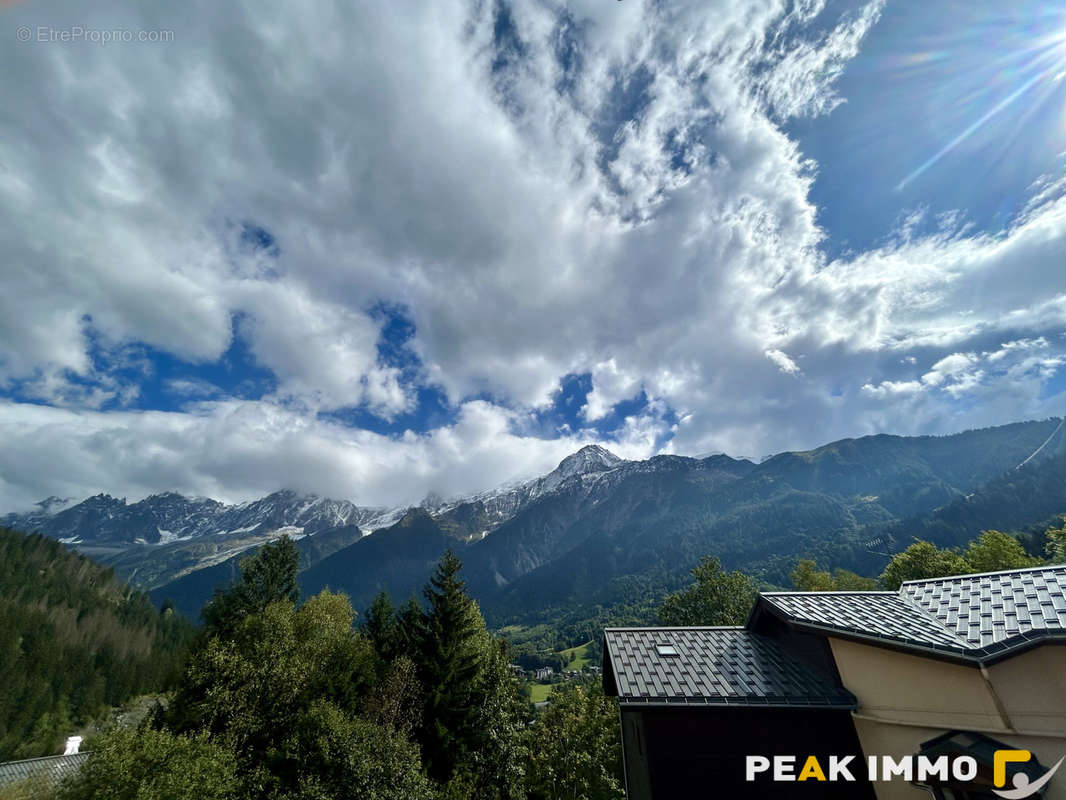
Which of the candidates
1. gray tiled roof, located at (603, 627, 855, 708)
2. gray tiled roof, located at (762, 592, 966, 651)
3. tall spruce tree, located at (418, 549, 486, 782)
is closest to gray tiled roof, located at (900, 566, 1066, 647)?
gray tiled roof, located at (762, 592, 966, 651)

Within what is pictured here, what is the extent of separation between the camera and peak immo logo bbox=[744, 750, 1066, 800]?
10031 mm

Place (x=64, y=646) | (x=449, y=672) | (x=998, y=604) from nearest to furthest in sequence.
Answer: (x=998, y=604)
(x=449, y=672)
(x=64, y=646)

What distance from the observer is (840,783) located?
13469 millimetres

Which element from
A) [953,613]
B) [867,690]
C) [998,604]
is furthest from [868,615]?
[998,604]

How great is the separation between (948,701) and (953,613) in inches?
126

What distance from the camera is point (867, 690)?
1351 centimetres

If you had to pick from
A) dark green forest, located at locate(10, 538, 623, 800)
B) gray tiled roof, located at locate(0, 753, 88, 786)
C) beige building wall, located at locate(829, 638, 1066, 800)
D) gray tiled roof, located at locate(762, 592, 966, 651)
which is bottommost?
gray tiled roof, located at locate(0, 753, 88, 786)

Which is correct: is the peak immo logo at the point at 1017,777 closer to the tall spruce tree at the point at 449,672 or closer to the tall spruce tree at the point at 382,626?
the tall spruce tree at the point at 449,672

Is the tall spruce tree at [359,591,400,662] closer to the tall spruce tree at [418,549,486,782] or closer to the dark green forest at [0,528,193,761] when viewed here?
the tall spruce tree at [418,549,486,782]

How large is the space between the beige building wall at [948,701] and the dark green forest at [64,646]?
60726 mm

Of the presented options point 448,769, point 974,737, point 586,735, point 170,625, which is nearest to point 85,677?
point 170,625

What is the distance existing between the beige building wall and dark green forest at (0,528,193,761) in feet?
199

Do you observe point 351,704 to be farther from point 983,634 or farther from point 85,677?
point 85,677

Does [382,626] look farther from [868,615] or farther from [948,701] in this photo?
[948,701]
